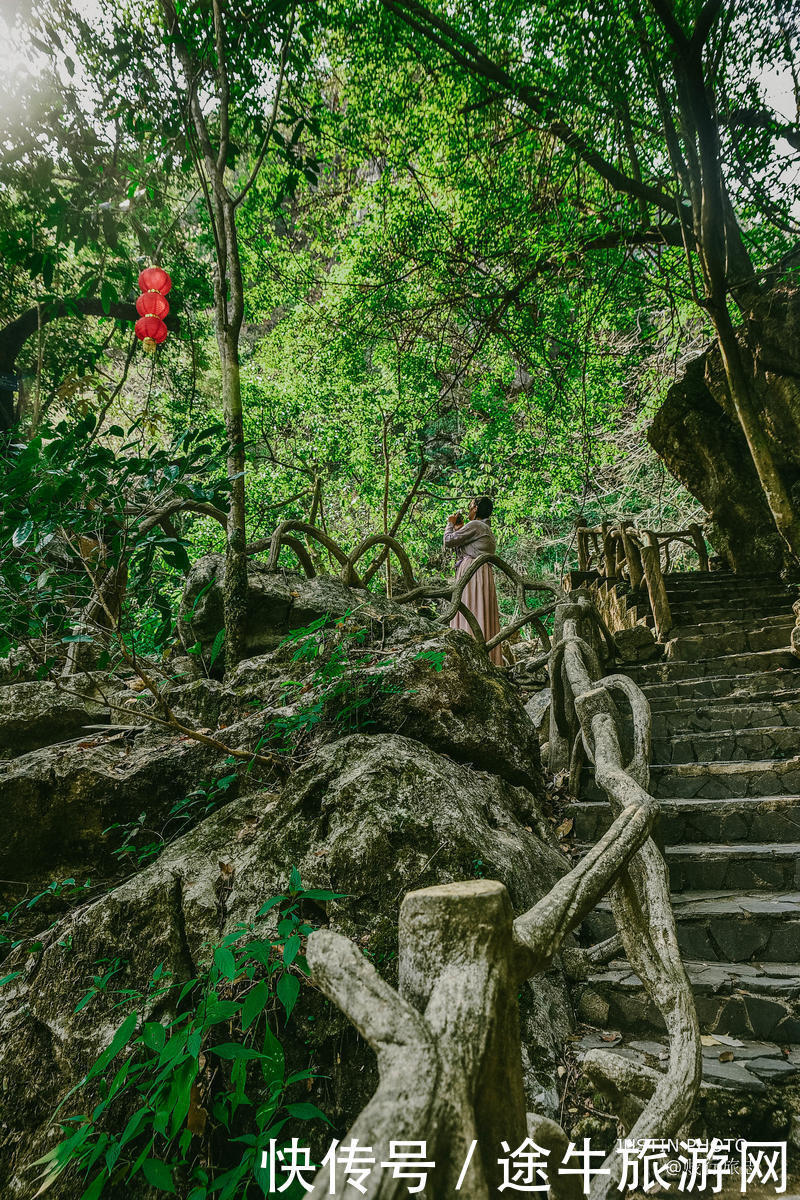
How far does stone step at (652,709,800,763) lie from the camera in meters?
3.95

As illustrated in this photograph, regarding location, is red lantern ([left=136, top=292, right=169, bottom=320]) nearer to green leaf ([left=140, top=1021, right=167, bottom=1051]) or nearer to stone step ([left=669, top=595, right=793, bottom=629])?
green leaf ([left=140, top=1021, right=167, bottom=1051])

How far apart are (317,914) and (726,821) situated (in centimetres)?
248

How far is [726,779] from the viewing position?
370 centimetres

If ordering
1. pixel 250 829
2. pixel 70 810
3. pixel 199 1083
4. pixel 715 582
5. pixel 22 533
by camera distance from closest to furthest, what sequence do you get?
pixel 199 1083 < pixel 22 533 < pixel 250 829 < pixel 70 810 < pixel 715 582

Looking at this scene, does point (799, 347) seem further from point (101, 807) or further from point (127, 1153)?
point (127, 1153)

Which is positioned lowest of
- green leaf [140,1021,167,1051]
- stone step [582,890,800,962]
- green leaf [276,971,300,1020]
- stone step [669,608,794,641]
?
stone step [582,890,800,962]

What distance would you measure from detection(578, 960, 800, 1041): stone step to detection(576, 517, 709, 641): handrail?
13.8ft

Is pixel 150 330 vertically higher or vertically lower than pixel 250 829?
higher

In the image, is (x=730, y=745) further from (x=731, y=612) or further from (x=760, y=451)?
(x=760, y=451)

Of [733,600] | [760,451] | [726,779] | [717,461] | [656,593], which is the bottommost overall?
[726,779]

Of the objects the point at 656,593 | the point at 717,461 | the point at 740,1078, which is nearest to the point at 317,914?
the point at 740,1078

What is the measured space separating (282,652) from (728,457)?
822 centimetres

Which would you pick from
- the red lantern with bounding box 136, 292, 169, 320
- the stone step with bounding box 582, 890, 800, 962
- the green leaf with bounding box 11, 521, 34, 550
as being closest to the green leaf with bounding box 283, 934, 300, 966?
the green leaf with bounding box 11, 521, 34, 550

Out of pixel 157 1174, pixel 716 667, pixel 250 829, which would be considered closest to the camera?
pixel 157 1174
